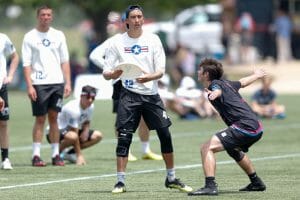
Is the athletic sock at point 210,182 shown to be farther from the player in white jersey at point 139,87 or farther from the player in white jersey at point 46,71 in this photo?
the player in white jersey at point 46,71

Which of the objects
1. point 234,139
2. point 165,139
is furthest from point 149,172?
point 234,139

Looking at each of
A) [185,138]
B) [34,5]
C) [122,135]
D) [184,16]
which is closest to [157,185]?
[122,135]

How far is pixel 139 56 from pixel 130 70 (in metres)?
0.21

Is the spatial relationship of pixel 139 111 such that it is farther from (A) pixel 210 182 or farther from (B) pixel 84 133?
(B) pixel 84 133

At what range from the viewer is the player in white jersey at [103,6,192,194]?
13808 mm

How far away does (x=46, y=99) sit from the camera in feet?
55.7

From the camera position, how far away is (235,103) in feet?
43.7

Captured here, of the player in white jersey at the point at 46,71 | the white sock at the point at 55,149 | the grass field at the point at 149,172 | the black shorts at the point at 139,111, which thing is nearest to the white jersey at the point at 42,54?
the player in white jersey at the point at 46,71

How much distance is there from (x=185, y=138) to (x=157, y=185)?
7786 mm

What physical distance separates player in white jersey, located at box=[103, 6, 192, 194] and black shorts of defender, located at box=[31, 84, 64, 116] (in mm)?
3162

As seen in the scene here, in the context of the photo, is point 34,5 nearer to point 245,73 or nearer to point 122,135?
point 245,73

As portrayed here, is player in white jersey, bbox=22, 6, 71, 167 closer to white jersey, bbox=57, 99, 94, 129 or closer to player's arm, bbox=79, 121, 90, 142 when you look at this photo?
white jersey, bbox=57, 99, 94, 129

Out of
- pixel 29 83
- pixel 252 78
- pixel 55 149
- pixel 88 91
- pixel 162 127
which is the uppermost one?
pixel 252 78

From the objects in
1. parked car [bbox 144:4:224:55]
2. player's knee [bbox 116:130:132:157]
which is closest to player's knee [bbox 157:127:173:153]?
player's knee [bbox 116:130:132:157]
